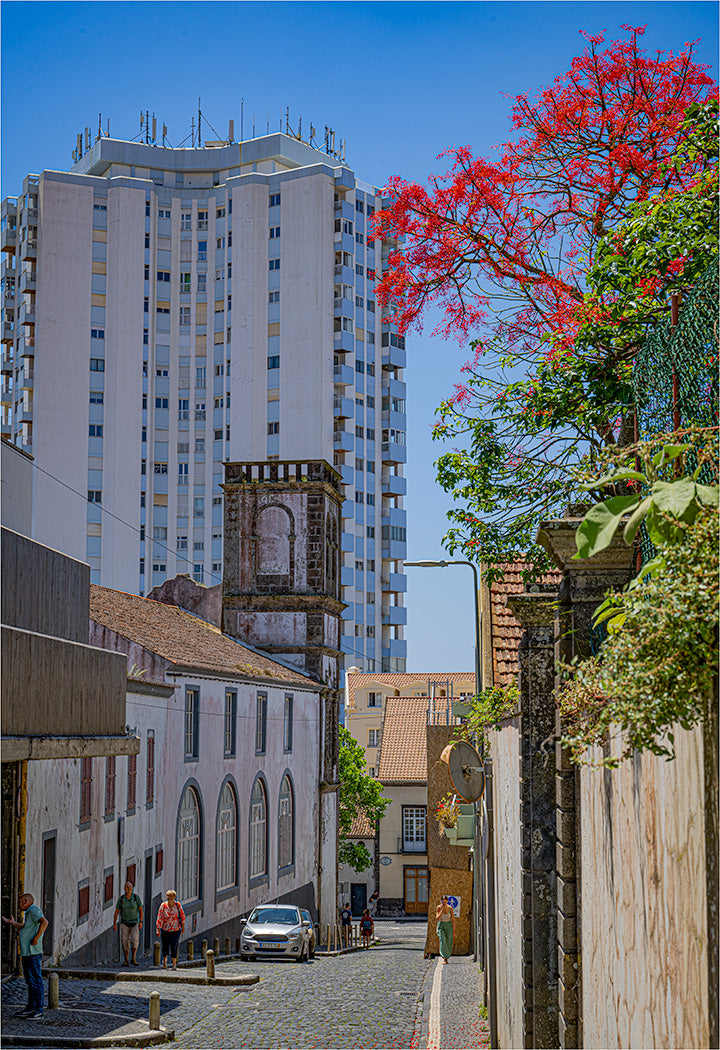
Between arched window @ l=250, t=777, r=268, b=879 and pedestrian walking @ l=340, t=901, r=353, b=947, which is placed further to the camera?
pedestrian walking @ l=340, t=901, r=353, b=947

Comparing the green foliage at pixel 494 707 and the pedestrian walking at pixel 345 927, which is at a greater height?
the green foliage at pixel 494 707

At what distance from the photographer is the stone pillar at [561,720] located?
247 inches

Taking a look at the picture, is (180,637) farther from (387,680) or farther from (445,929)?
(387,680)

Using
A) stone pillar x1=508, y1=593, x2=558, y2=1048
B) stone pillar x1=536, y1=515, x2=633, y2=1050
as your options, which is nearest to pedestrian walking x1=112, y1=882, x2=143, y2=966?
stone pillar x1=508, y1=593, x2=558, y2=1048

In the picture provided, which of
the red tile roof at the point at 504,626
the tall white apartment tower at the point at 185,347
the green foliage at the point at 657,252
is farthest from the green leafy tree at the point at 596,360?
the tall white apartment tower at the point at 185,347

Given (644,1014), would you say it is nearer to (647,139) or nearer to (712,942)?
(712,942)

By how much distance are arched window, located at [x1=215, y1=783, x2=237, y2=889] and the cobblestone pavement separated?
40.4 feet

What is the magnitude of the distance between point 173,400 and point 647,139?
7170cm

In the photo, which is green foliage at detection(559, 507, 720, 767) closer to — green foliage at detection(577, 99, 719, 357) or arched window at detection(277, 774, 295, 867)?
green foliage at detection(577, 99, 719, 357)

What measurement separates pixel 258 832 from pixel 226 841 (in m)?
3.97

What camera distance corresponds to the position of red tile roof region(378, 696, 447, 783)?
6175 cm

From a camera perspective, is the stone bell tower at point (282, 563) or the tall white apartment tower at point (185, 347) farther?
the tall white apartment tower at point (185, 347)

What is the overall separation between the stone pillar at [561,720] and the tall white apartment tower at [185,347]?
68.0 meters

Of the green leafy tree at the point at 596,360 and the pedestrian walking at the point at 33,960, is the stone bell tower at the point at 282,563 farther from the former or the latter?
the green leafy tree at the point at 596,360
